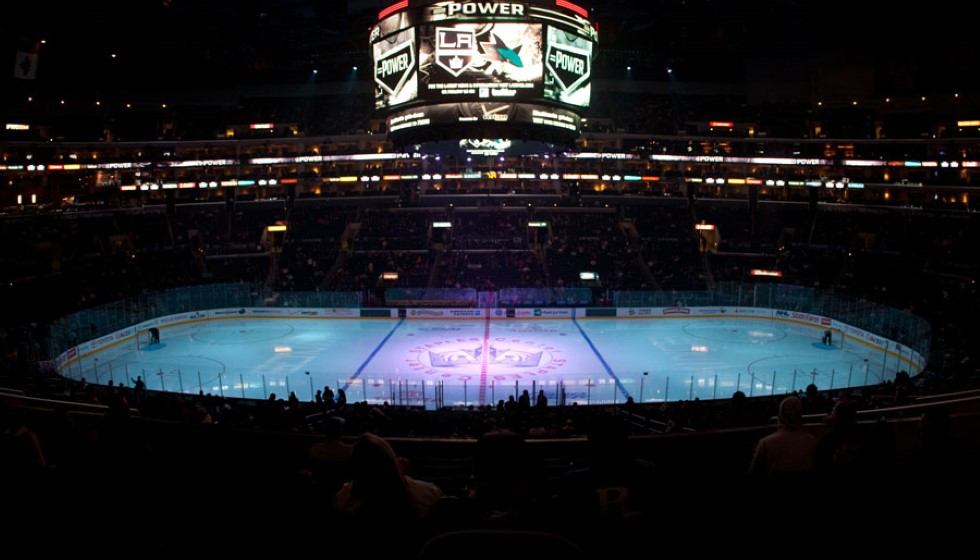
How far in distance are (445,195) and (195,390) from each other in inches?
1242

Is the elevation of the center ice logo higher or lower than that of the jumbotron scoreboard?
lower

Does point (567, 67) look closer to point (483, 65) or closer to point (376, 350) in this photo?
point (483, 65)

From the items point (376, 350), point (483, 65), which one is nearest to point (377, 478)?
point (483, 65)

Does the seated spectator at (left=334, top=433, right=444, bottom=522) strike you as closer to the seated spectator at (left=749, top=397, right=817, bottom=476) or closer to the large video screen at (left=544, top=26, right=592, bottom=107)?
the seated spectator at (left=749, top=397, right=817, bottom=476)

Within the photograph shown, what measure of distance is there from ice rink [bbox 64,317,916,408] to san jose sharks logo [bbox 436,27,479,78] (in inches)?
372

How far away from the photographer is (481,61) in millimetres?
16984

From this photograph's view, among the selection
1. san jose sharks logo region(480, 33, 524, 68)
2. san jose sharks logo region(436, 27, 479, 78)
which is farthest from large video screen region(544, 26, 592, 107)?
san jose sharks logo region(436, 27, 479, 78)

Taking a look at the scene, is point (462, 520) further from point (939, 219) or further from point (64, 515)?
point (939, 219)

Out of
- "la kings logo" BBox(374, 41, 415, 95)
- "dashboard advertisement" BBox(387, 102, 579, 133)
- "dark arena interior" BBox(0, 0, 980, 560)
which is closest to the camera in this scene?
"dark arena interior" BBox(0, 0, 980, 560)

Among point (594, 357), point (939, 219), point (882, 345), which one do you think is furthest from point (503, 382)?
point (939, 219)

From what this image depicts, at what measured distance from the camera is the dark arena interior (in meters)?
2.58

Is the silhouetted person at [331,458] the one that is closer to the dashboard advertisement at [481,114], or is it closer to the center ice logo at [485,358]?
the dashboard advertisement at [481,114]

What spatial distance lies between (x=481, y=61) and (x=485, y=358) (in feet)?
40.3

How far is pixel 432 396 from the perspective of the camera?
19.2 metres
